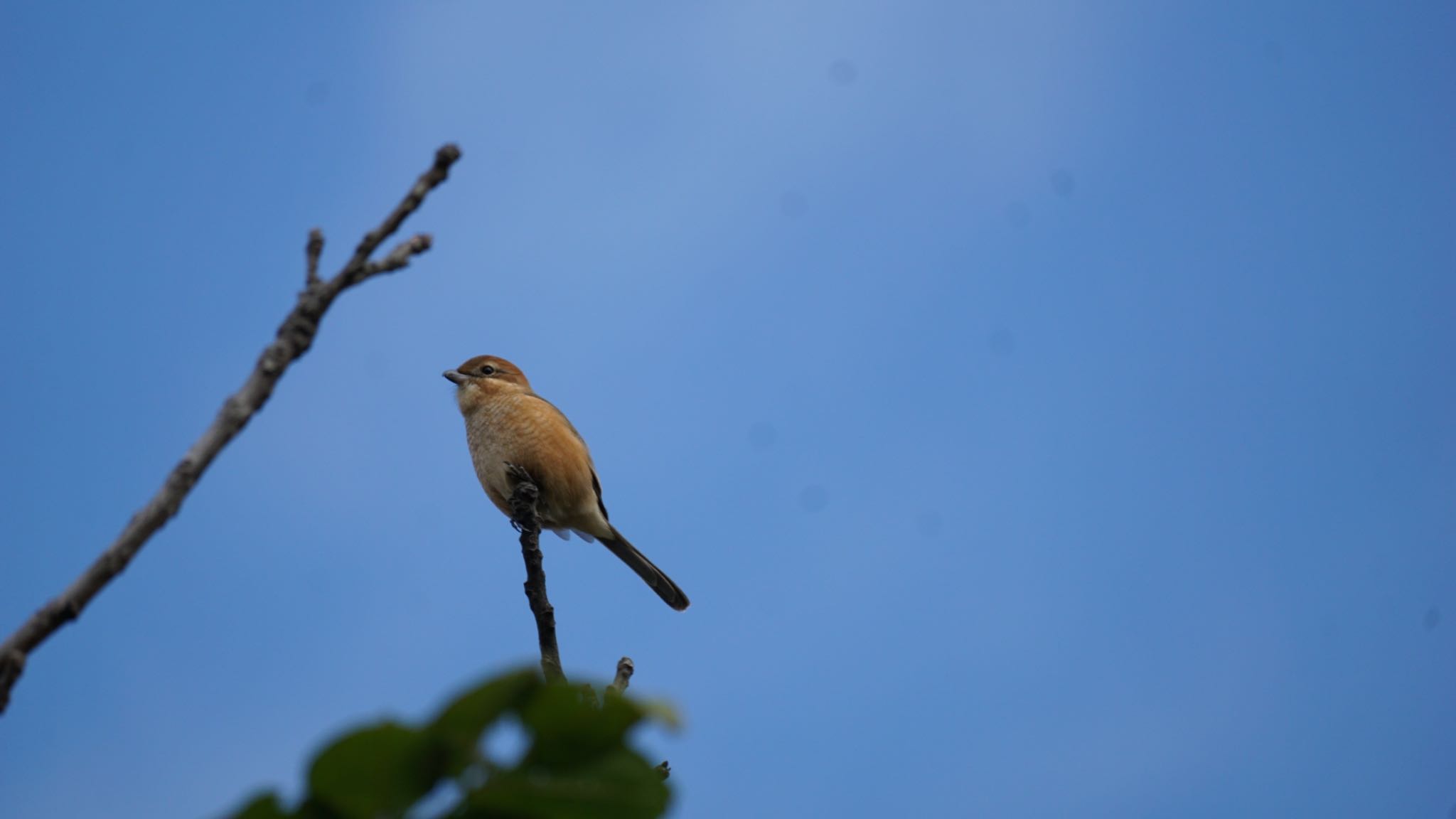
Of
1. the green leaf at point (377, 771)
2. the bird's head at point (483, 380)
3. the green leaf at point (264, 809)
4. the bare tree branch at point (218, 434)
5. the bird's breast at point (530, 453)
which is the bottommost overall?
the green leaf at point (264, 809)

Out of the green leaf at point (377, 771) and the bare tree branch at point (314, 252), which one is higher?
the bare tree branch at point (314, 252)

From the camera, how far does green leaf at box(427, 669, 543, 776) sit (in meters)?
1.16

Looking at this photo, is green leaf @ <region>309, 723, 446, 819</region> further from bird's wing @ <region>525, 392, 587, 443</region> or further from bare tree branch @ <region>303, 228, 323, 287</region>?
bird's wing @ <region>525, 392, 587, 443</region>

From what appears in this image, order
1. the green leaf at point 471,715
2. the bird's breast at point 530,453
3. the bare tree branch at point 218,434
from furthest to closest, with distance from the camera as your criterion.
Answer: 1. the bird's breast at point 530,453
2. the bare tree branch at point 218,434
3. the green leaf at point 471,715

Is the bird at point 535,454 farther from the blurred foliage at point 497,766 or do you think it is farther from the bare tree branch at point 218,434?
the blurred foliage at point 497,766

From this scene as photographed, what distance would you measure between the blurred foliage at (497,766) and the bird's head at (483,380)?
326 inches

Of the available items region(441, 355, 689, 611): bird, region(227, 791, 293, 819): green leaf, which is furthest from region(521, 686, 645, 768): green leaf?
region(441, 355, 689, 611): bird

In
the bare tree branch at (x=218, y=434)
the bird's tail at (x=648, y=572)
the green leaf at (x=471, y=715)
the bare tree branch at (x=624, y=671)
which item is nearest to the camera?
the green leaf at (x=471, y=715)

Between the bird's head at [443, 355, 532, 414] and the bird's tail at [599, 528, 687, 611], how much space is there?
1518 millimetres

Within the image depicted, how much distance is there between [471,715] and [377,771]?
0.40ft

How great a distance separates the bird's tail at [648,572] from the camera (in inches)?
394

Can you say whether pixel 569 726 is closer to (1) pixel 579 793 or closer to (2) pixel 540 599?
(1) pixel 579 793

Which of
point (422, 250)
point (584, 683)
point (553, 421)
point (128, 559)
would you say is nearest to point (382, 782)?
point (584, 683)

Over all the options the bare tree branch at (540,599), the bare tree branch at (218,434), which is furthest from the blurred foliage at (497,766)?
the bare tree branch at (540,599)
